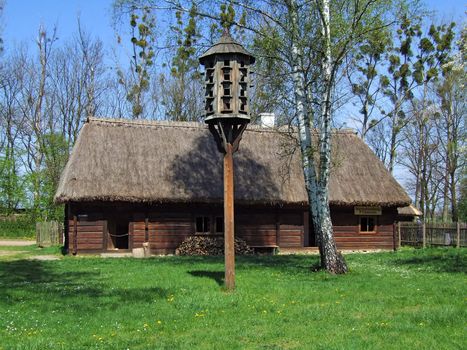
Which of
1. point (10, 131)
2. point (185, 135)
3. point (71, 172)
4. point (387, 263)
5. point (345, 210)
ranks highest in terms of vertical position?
point (10, 131)

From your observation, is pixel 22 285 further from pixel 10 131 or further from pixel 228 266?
pixel 10 131

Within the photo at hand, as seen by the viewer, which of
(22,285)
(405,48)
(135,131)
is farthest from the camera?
(405,48)

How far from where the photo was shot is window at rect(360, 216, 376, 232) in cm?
2612

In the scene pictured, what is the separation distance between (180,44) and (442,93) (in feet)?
95.5

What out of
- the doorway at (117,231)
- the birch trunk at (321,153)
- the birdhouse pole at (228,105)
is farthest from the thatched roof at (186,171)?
the birdhouse pole at (228,105)

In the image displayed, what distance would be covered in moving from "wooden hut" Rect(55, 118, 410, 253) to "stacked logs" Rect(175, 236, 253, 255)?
38 cm

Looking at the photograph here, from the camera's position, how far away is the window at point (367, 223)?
26125 millimetres

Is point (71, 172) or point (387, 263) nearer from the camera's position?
point (387, 263)

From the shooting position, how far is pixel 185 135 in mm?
25453

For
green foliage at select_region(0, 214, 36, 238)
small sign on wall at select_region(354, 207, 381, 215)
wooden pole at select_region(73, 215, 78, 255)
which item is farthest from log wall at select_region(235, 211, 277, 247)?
green foliage at select_region(0, 214, 36, 238)

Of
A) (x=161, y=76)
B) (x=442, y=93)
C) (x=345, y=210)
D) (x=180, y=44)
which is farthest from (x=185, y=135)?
(x=442, y=93)

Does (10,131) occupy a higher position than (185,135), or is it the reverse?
(10,131)

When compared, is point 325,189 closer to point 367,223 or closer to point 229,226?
point 229,226

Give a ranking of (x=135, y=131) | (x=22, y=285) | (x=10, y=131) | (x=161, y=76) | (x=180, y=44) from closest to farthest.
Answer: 1. (x=22, y=285)
2. (x=180, y=44)
3. (x=135, y=131)
4. (x=161, y=76)
5. (x=10, y=131)
